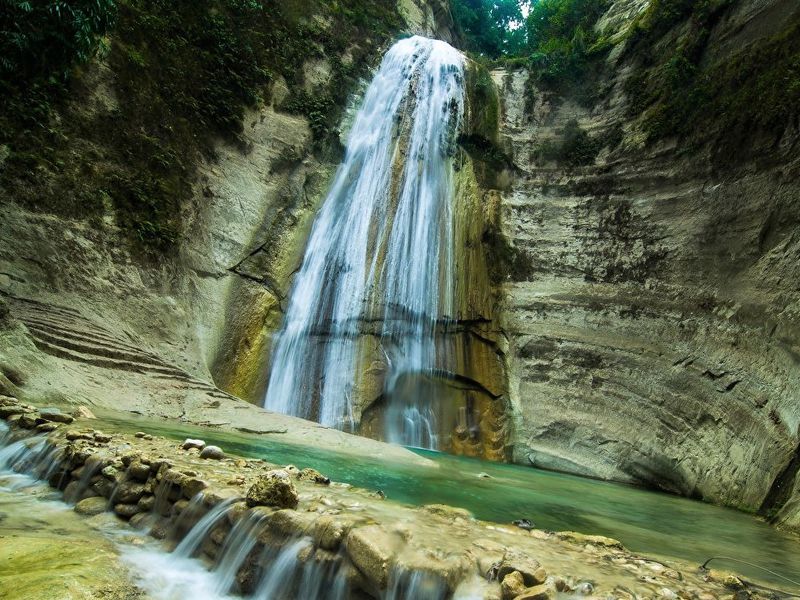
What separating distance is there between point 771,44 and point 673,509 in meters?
9.06

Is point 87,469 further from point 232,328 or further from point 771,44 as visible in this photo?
point 771,44

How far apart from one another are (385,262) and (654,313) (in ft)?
22.3

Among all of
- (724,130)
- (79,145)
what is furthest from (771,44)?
(79,145)

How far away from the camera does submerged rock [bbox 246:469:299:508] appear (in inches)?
135

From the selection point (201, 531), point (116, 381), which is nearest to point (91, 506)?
point (201, 531)

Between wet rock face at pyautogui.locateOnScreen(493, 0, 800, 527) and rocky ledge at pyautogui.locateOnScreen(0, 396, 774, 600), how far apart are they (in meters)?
5.51

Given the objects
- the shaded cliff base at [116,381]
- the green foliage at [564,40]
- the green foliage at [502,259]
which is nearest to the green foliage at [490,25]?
the green foliage at [564,40]

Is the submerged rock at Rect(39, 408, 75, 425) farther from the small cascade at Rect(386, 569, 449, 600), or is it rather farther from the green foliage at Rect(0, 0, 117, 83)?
the green foliage at Rect(0, 0, 117, 83)

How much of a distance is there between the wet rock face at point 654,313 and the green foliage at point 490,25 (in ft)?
41.6

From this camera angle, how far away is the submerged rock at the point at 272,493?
11.3ft

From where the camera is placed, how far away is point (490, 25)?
28.2 m

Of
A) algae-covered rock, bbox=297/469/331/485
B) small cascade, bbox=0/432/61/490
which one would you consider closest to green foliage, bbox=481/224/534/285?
algae-covered rock, bbox=297/469/331/485

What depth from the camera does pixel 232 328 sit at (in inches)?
454

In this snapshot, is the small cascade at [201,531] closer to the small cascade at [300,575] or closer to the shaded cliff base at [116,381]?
the small cascade at [300,575]
